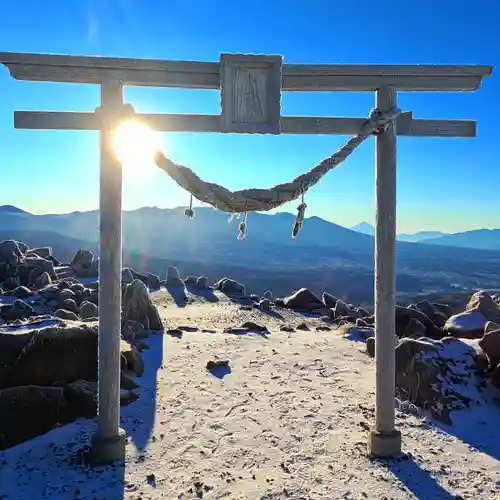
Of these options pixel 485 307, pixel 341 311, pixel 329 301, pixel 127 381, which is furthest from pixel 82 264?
pixel 485 307

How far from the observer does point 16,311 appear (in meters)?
11.7

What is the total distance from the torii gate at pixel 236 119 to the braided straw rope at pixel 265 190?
12 cm

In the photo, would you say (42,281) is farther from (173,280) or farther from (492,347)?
(492,347)

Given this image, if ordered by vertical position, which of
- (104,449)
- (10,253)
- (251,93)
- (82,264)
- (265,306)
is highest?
(251,93)

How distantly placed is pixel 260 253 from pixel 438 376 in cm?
7954

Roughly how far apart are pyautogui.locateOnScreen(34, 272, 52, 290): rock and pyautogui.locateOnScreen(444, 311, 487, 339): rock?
12.7 meters

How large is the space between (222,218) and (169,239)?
2095 cm

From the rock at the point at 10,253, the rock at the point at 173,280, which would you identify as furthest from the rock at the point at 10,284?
the rock at the point at 173,280

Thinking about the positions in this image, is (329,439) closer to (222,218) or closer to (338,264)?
(338,264)

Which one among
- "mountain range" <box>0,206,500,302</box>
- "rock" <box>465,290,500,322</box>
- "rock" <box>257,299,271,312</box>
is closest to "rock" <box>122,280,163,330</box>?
"rock" <box>257,299,271,312</box>

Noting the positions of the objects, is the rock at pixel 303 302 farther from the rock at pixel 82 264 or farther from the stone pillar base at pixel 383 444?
the stone pillar base at pixel 383 444

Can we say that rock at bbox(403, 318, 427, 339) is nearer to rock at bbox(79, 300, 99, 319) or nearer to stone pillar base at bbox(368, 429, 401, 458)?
stone pillar base at bbox(368, 429, 401, 458)

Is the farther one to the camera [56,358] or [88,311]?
[88,311]

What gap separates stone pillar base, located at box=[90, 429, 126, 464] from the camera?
480cm
